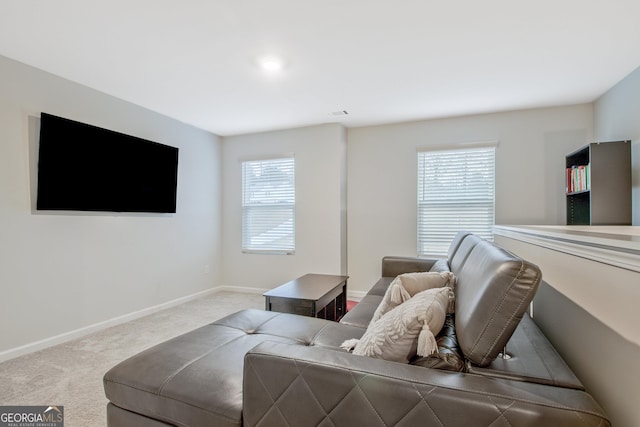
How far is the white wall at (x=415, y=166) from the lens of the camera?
3518 mm

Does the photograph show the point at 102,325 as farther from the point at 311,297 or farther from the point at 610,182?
the point at 610,182

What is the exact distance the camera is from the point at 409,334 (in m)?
1.11

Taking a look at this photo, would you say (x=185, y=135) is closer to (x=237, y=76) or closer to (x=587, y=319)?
(x=237, y=76)

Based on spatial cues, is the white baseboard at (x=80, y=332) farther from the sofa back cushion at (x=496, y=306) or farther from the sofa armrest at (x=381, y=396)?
the sofa back cushion at (x=496, y=306)

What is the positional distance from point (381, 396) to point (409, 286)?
84cm

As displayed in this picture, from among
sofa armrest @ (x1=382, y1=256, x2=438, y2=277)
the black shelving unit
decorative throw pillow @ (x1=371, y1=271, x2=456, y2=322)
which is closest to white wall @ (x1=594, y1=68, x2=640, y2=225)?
the black shelving unit

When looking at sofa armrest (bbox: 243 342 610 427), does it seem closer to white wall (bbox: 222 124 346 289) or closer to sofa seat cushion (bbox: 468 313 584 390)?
sofa seat cushion (bbox: 468 313 584 390)

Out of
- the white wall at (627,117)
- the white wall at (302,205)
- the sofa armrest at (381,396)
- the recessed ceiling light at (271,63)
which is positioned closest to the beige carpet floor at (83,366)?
the white wall at (302,205)

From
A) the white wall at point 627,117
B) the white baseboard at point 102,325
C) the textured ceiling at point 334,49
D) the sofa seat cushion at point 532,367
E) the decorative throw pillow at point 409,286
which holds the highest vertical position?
the textured ceiling at point 334,49

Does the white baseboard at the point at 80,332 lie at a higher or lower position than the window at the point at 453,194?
lower

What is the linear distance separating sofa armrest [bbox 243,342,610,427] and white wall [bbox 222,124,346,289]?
3.09 metres

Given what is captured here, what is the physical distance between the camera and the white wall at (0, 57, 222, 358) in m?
2.49

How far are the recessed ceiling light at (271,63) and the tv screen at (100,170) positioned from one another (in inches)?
70.8

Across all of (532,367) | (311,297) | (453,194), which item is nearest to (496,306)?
(532,367)
